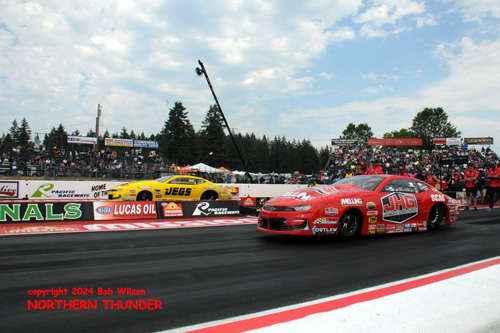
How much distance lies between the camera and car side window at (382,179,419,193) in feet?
23.4

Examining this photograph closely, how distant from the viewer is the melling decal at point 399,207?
6.85m

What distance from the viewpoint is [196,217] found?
1086cm

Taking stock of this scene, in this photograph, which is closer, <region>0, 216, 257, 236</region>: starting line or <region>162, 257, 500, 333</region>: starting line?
<region>162, 257, 500, 333</region>: starting line

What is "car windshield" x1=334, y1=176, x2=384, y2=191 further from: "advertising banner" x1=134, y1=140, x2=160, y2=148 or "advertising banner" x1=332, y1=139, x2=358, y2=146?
"advertising banner" x1=332, y1=139, x2=358, y2=146

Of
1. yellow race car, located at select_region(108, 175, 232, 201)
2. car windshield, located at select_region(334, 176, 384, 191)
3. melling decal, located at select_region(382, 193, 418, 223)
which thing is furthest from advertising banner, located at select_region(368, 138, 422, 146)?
car windshield, located at select_region(334, 176, 384, 191)

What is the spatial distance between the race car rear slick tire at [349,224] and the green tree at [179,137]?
67134 mm

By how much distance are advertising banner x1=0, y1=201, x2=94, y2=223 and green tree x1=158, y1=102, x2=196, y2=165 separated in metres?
63.1

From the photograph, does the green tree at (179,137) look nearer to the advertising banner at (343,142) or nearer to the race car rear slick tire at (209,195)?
the advertising banner at (343,142)

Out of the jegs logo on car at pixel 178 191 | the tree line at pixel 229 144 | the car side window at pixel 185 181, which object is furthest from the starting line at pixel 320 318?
the tree line at pixel 229 144

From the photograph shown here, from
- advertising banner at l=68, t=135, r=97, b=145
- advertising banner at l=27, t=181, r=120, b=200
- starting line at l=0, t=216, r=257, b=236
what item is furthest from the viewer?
advertising banner at l=68, t=135, r=97, b=145

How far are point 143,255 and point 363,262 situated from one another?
3.32 meters

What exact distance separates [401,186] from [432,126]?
88.3m

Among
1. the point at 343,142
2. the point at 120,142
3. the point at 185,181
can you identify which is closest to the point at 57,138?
the point at 120,142

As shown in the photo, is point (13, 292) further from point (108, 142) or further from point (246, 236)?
point (108, 142)
